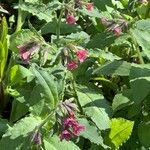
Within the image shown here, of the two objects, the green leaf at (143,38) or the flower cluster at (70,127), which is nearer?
the flower cluster at (70,127)

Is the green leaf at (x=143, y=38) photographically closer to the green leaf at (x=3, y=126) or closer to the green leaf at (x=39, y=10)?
the green leaf at (x=39, y=10)

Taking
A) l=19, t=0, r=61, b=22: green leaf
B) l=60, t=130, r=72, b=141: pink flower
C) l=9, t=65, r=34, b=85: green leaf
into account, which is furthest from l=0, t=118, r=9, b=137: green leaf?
l=19, t=0, r=61, b=22: green leaf

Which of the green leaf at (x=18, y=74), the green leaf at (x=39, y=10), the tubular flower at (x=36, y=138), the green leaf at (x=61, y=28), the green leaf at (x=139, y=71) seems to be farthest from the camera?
the green leaf at (x=61, y=28)

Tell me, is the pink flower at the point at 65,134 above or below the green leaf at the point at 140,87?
below

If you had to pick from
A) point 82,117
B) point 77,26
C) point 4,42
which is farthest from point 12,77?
point 77,26

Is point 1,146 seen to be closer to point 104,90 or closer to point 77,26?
point 104,90

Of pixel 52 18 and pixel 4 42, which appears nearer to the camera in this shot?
pixel 4 42

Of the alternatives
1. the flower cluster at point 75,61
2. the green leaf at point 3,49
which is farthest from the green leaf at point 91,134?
the green leaf at point 3,49

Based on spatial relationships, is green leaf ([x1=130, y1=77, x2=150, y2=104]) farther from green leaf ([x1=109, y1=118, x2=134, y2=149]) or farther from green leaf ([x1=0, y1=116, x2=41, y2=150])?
green leaf ([x1=0, y1=116, x2=41, y2=150])
